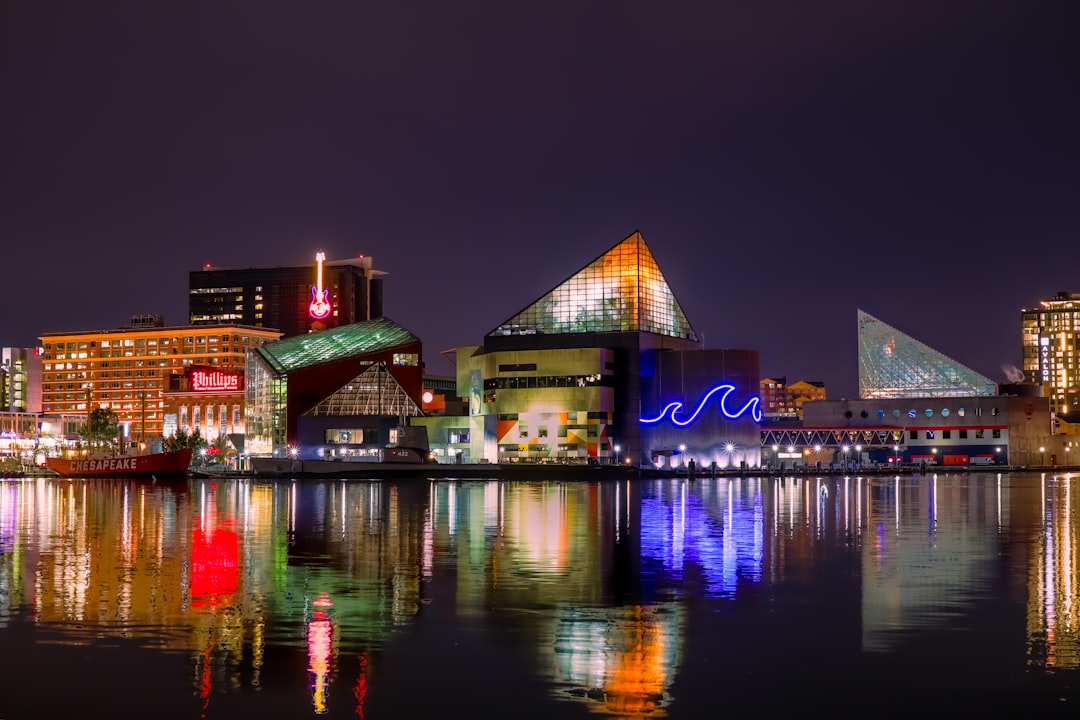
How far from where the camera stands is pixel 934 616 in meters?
25.1

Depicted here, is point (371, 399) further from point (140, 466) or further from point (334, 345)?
point (140, 466)

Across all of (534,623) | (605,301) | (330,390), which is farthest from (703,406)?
(534,623)

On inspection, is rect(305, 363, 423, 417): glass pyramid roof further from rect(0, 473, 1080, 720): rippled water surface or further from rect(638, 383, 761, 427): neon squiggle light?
rect(0, 473, 1080, 720): rippled water surface

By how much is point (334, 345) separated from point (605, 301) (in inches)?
1483

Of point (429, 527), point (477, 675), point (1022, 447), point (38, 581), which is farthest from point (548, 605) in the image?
point (1022, 447)

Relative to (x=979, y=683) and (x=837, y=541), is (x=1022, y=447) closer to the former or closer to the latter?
(x=837, y=541)

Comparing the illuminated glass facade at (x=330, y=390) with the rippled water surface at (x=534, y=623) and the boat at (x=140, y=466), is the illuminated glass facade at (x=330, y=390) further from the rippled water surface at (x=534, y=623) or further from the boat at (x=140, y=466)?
the rippled water surface at (x=534, y=623)

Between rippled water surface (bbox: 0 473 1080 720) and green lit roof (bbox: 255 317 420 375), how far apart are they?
127 meters

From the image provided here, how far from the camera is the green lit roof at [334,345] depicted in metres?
174

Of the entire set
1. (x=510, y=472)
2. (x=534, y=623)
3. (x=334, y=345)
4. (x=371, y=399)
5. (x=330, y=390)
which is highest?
(x=334, y=345)

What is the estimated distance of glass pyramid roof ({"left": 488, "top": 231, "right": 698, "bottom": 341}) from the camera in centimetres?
17312

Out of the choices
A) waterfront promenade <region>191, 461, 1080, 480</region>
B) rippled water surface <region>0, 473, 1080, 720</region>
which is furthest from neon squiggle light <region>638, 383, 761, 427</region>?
rippled water surface <region>0, 473, 1080, 720</region>

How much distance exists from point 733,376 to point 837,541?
12533 centimetres

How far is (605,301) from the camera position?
6850 inches
